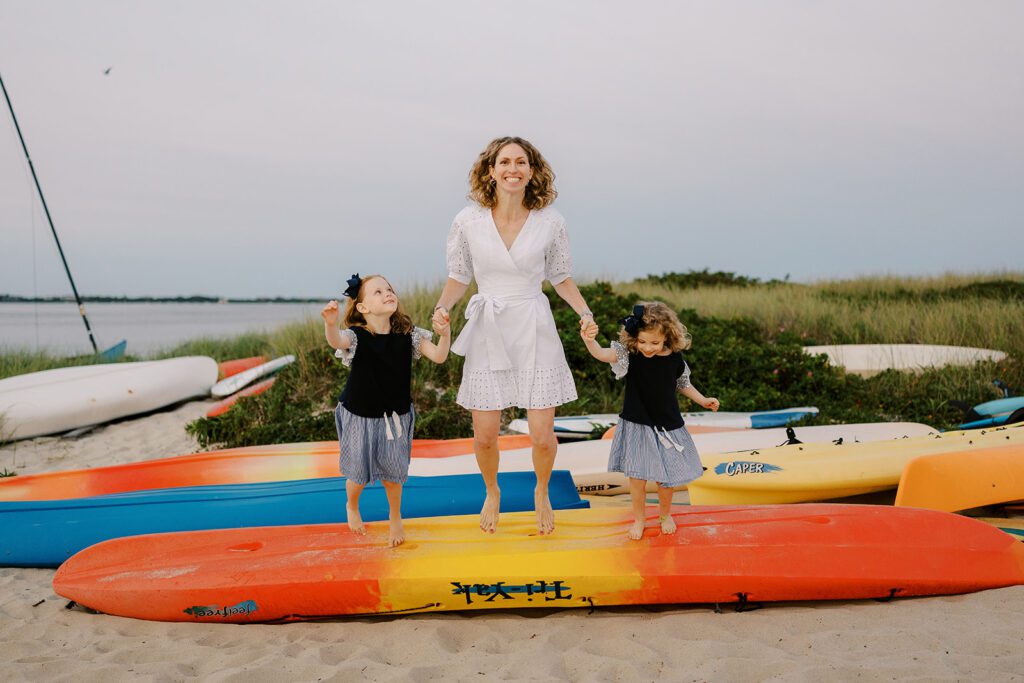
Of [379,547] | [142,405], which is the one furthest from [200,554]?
[142,405]

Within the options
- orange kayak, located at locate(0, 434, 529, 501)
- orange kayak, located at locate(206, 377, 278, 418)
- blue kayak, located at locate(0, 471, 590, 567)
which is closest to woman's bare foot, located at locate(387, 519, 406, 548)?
blue kayak, located at locate(0, 471, 590, 567)

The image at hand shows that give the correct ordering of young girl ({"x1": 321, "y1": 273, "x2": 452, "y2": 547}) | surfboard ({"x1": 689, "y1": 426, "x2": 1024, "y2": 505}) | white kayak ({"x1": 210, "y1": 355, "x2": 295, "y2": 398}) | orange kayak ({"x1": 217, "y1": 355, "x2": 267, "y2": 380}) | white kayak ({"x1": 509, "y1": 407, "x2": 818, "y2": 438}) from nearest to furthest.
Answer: young girl ({"x1": 321, "y1": 273, "x2": 452, "y2": 547})
surfboard ({"x1": 689, "y1": 426, "x2": 1024, "y2": 505})
white kayak ({"x1": 509, "y1": 407, "x2": 818, "y2": 438})
white kayak ({"x1": 210, "y1": 355, "x2": 295, "y2": 398})
orange kayak ({"x1": 217, "y1": 355, "x2": 267, "y2": 380})

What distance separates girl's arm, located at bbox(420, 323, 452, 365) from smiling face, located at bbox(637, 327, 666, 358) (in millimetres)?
1037

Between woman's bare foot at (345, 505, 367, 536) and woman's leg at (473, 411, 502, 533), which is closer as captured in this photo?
woman's leg at (473, 411, 502, 533)

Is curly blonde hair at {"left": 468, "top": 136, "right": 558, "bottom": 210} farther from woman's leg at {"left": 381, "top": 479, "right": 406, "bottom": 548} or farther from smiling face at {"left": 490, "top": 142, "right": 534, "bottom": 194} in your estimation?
woman's leg at {"left": 381, "top": 479, "right": 406, "bottom": 548}

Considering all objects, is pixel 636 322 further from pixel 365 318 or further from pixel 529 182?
pixel 365 318

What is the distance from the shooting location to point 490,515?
4.29 meters

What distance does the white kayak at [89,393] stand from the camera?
27.2 feet

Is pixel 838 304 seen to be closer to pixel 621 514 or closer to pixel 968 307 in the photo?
pixel 968 307

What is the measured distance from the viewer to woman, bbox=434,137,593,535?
414cm

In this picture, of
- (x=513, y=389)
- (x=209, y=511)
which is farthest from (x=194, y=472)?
(x=513, y=389)

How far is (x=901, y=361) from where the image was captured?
9.91 metres

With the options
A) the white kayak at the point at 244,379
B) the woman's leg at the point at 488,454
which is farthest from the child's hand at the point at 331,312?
the white kayak at the point at 244,379

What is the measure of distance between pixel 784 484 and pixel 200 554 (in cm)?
383
